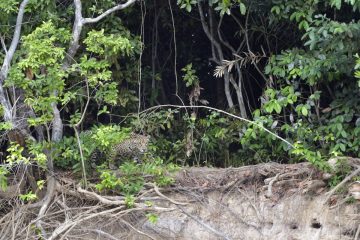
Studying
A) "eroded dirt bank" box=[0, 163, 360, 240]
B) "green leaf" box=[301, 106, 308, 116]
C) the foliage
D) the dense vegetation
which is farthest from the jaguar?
"green leaf" box=[301, 106, 308, 116]

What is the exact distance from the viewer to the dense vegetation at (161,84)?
20.3 feet

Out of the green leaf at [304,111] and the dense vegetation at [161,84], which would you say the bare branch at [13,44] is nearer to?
the dense vegetation at [161,84]

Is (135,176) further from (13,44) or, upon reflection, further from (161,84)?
(161,84)

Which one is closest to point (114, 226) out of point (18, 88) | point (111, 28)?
point (18, 88)

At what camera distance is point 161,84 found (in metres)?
8.81

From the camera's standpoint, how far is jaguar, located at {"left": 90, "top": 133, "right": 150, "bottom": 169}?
689 cm

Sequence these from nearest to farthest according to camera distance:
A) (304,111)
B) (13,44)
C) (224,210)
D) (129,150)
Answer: (13,44) < (224,210) < (304,111) < (129,150)

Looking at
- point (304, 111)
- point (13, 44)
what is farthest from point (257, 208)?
point (13, 44)

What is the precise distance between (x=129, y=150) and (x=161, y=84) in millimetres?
1949

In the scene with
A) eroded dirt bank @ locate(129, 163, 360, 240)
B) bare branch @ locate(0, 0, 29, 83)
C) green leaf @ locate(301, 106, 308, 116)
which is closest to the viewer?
eroded dirt bank @ locate(129, 163, 360, 240)

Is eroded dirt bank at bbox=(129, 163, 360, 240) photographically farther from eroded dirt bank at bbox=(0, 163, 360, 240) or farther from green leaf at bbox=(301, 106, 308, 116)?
green leaf at bbox=(301, 106, 308, 116)

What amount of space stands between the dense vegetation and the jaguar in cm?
9

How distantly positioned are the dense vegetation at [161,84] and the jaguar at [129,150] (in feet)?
0.31

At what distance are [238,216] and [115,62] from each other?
2.16m
